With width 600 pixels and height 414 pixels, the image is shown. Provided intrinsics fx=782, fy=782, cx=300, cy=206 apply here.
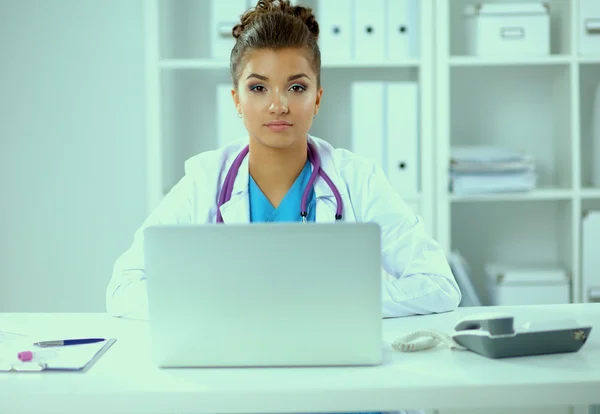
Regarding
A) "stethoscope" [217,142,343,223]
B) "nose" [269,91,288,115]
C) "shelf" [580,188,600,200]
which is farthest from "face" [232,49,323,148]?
"shelf" [580,188,600,200]

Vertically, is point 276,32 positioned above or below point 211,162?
above

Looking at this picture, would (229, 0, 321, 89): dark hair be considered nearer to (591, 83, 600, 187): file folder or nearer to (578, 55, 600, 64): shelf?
(578, 55, 600, 64): shelf

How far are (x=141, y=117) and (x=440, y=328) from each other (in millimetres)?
2060

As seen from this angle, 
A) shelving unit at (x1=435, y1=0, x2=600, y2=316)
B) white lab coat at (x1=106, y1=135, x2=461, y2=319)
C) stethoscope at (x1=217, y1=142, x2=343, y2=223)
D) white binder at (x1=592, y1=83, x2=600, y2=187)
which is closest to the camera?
white lab coat at (x1=106, y1=135, x2=461, y2=319)

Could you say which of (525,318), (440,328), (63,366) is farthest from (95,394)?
(525,318)

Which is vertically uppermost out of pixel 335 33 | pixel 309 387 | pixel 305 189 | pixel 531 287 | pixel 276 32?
pixel 335 33

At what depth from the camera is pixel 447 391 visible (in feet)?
3.26

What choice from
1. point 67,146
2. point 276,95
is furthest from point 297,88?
point 67,146

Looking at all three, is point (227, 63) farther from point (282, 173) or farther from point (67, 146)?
point (282, 173)

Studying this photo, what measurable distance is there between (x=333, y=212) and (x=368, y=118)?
94 cm

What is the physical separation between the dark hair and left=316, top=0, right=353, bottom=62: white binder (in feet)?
2.80

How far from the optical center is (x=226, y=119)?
2.63m

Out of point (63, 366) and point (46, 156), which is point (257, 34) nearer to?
point (63, 366)

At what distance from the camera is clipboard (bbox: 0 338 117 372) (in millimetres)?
1099
